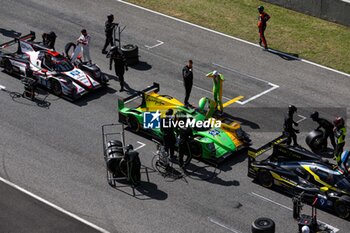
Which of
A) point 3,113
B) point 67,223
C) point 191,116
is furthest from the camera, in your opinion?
point 3,113

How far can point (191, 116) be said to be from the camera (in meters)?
29.4

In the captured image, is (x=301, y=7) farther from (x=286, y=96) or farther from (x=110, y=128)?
(x=110, y=128)

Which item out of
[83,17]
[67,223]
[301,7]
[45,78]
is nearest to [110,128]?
[45,78]

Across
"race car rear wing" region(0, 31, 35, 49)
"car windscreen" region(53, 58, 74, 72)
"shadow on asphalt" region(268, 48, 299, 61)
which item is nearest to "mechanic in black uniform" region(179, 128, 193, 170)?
"car windscreen" region(53, 58, 74, 72)

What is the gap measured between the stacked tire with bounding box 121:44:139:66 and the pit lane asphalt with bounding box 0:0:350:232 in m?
0.36

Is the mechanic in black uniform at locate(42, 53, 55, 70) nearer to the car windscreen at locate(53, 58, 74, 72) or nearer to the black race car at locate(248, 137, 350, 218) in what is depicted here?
the car windscreen at locate(53, 58, 74, 72)

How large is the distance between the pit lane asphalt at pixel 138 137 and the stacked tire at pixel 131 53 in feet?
1.18

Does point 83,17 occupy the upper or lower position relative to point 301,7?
lower

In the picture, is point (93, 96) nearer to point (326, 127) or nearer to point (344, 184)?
point (326, 127)

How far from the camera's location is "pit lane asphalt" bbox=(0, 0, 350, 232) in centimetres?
2553

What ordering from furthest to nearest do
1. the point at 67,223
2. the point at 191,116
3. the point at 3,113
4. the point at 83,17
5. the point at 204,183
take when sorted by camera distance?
1. the point at 83,17
2. the point at 3,113
3. the point at 191,116
4. the point at 204,183
5. the point at 67,223

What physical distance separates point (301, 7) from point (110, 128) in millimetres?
15814

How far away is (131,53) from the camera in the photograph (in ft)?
119

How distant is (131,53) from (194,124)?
8.25 meters
